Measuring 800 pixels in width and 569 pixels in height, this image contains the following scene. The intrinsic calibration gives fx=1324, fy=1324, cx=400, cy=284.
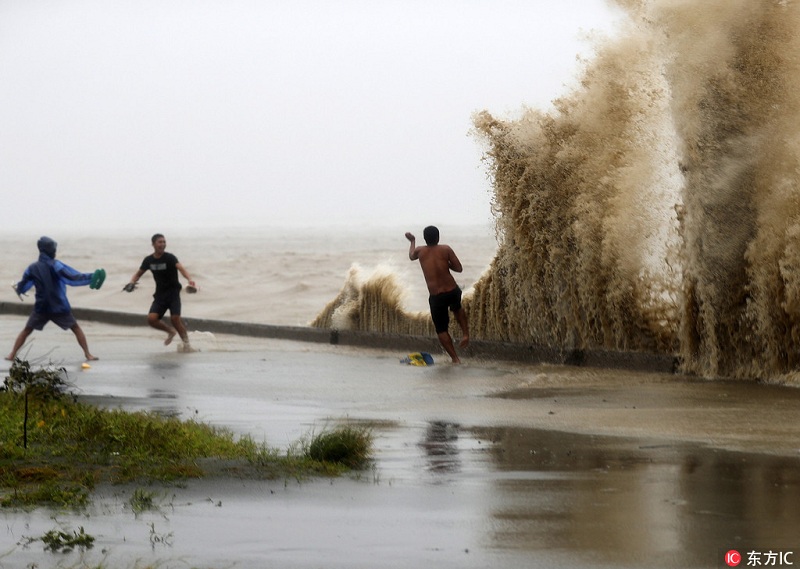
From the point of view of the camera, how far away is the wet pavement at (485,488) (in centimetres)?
567

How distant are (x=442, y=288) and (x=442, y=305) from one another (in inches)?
9.2

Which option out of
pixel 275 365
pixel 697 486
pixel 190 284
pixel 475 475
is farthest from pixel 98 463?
pixel 190 284

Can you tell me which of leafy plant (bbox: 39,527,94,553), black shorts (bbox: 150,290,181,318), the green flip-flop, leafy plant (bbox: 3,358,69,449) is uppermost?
the green flip-flop

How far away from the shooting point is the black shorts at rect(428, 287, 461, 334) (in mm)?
16734

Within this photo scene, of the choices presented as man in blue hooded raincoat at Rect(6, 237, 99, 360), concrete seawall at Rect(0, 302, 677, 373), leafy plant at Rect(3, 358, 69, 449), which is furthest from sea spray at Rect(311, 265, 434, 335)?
leafy plant at Rect(3, 358, 69, 449)

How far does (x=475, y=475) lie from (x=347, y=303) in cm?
1332

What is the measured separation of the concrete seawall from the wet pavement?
1.20 m

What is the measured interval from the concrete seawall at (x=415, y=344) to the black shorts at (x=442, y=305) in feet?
3.01

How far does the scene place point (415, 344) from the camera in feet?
61.4

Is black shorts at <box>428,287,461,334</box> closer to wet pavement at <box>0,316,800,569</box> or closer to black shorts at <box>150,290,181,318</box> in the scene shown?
wet pavement at <box>0,316,800,569</box>

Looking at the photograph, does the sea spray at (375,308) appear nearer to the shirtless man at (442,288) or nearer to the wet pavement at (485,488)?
the shirtless man at (442,288)

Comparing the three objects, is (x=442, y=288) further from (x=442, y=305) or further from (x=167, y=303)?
(x=167, y=303)

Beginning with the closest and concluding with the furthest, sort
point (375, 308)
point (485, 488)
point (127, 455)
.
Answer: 1. point (485, 488)
2. point (127, 455)
3. point (375, 308)
